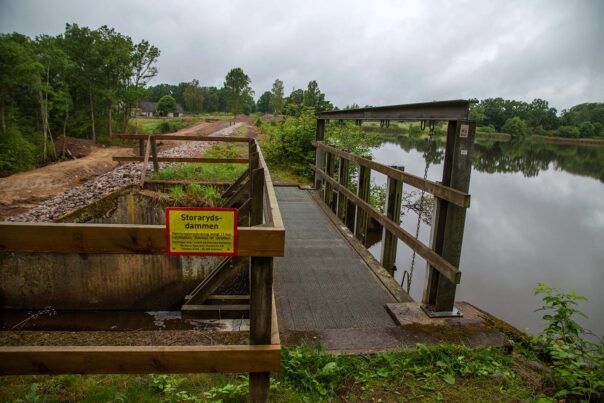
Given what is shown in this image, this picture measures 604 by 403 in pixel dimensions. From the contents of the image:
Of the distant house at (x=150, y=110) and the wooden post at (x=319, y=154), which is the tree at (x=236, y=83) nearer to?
the distant house at (x=150, y=110)

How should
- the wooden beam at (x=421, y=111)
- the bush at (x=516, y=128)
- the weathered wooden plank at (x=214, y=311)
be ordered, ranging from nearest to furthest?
the wooden beam at (x=421, y=111)
the weathered wooden plank at (x=214, y=311)
the bush at (x=516, y=128)

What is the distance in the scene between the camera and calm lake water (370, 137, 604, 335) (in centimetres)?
1049

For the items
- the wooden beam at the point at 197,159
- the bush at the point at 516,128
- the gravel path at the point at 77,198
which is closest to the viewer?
the wooden beam at the point at 197,159

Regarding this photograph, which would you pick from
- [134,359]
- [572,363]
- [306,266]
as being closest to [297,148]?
[306,266]

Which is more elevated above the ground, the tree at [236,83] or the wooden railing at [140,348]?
the tree at [236,83]

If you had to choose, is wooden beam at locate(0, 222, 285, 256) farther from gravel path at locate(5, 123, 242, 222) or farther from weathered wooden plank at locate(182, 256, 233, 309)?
gravel path at locate(5, 123, 242, 222)

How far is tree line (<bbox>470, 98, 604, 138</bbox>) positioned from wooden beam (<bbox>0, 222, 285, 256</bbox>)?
69440 millimetres

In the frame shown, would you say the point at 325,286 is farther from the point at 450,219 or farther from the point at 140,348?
the point at 140,348

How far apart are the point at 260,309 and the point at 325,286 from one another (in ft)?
8.26

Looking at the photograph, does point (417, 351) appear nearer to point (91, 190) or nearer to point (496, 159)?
point (91, 190)

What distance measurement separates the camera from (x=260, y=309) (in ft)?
6.95

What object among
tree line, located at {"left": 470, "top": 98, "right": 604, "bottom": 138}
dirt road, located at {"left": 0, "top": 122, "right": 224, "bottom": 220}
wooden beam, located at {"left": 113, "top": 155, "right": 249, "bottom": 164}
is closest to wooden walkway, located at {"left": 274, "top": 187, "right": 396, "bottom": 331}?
wooden beam, located at {"left": 113, "top": 155, "right": 249, "bottom": 164}

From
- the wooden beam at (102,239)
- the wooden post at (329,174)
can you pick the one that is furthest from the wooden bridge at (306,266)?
the wooden post at (329,174)

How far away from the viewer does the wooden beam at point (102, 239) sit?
1878mm
